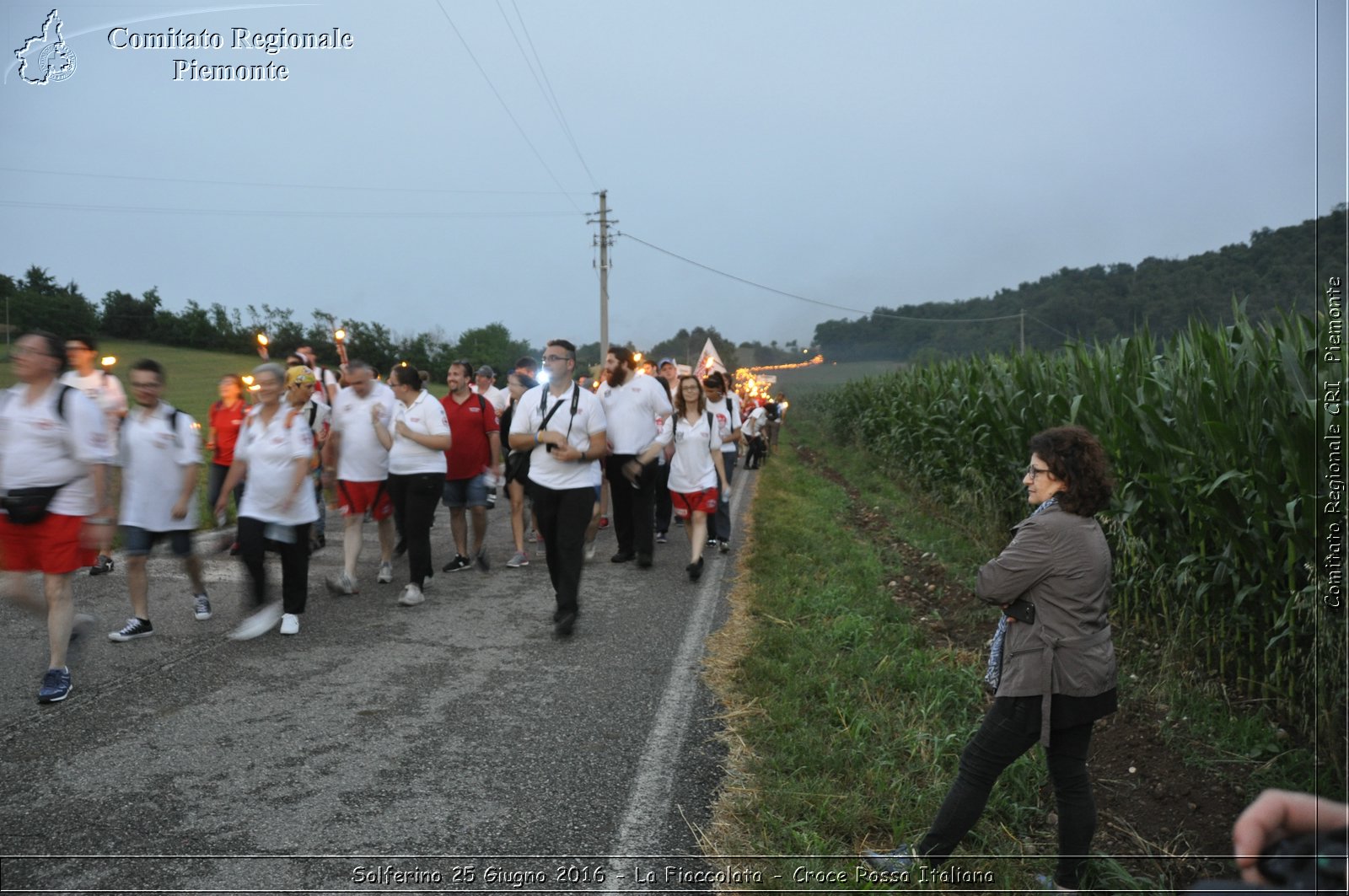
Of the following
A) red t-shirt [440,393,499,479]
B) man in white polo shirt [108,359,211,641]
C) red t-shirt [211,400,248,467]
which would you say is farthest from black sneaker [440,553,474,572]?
man in white polo shirt [108,359,211,641]

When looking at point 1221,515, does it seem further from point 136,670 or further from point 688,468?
point 136,670

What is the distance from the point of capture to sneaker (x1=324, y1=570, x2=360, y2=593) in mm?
7402

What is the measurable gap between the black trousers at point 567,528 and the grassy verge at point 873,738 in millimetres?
1116

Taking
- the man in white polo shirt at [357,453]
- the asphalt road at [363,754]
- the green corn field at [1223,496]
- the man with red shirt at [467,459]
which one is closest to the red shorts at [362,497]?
the man in white polo shirt at [357,453]

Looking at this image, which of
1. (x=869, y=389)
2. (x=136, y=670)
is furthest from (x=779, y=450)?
(x=136, y=670)

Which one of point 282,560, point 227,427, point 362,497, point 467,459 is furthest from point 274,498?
point 227,427

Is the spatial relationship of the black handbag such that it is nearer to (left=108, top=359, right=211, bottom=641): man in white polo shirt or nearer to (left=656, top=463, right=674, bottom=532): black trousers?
(left=108, top=359, right=211, bottom=641): man in white polo shirt

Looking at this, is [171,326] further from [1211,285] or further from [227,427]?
[1211,285]

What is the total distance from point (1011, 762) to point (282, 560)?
→ 4.88 metres

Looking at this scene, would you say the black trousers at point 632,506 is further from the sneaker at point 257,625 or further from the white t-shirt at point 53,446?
the white t-shirt at point 53,446

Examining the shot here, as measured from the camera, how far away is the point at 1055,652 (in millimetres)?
3135

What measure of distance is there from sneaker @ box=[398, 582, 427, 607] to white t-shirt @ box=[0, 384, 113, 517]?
2565 mm

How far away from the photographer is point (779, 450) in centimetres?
3086

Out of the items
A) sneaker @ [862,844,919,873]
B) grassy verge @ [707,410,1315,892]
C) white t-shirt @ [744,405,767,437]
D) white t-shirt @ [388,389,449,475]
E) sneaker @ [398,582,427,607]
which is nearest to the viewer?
sneaker @ [862,844,919,873]
